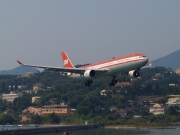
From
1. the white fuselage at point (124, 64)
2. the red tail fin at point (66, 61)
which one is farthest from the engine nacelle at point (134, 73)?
the red tail fin at point (66, 61)

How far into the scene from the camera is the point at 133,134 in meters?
196

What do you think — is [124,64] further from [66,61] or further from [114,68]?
[66,61]

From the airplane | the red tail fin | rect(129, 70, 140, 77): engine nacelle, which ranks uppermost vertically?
the red tail fin

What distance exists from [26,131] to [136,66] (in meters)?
102

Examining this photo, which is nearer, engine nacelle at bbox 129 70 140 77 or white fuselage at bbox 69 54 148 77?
white fuselage at bbox 69 54 148 77

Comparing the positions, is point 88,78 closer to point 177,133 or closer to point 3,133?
point 3,133

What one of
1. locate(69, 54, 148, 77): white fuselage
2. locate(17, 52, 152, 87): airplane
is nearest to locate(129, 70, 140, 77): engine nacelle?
locate(17, 52, 152, 87): airplane

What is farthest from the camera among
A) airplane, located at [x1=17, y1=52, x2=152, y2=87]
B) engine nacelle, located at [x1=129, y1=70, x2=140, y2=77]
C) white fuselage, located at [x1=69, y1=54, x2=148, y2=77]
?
engine nacelle, located at [x1=129, y1=70, x2=140, y2=77]

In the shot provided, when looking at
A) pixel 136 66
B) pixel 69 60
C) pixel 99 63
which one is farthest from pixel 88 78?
pixel 69 60

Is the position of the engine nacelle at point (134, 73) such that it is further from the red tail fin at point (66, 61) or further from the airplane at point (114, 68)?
the red tail fin at point (66, 61)

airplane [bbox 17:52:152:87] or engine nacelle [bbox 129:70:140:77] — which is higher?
airplane [bbox 17:52:152:87]

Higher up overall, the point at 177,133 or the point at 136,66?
the point at 136,66

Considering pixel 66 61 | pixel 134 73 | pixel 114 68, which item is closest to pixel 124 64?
pixel 114 68

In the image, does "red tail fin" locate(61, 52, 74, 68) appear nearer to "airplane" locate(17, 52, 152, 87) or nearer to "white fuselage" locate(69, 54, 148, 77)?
"airplane" locate(17, 52, 152, 87)
